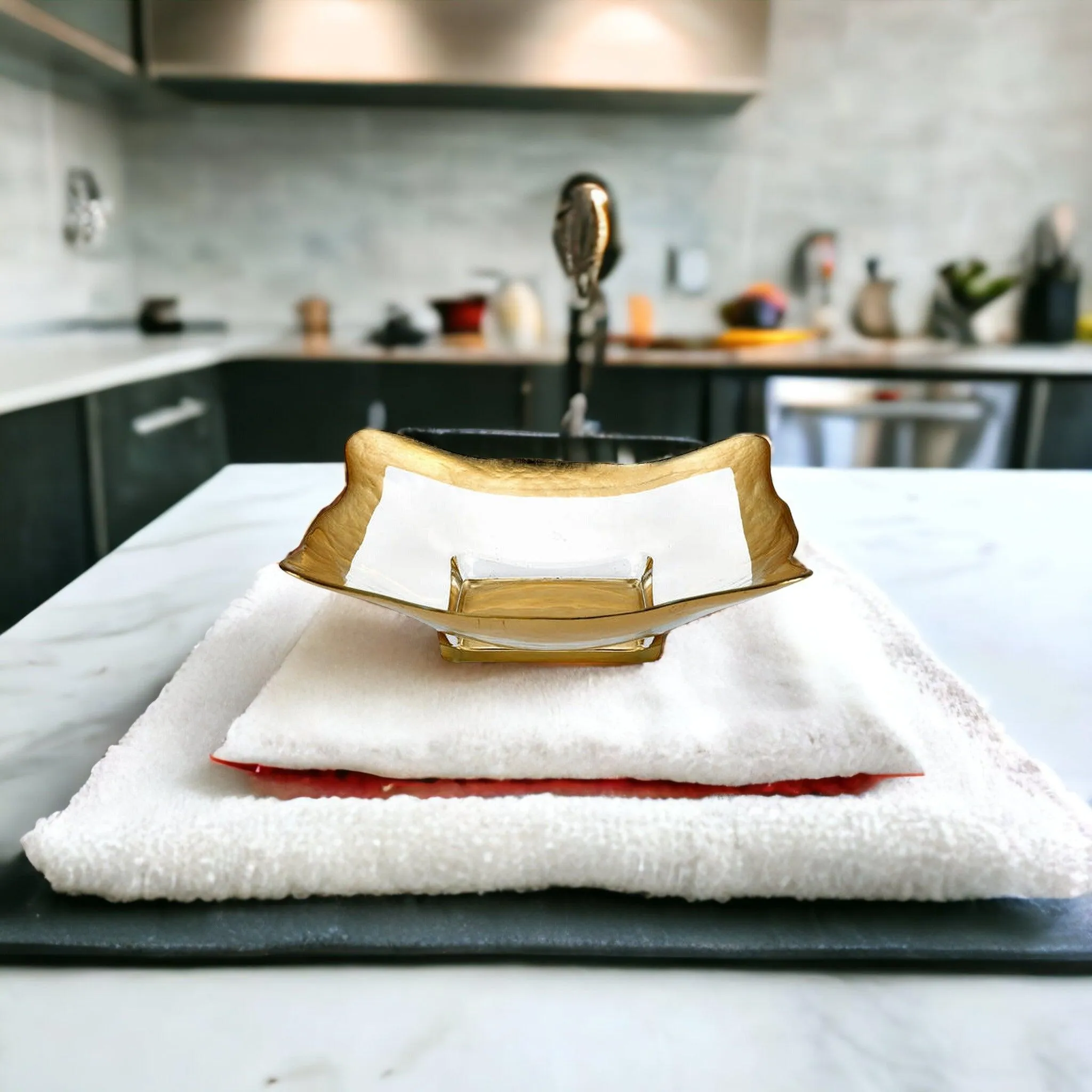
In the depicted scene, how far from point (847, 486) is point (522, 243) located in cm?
207

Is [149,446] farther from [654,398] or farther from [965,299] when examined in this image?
[965,299]

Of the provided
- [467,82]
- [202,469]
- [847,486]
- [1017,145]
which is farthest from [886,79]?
[847,486]

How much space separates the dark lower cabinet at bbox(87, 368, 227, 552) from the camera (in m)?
1.73

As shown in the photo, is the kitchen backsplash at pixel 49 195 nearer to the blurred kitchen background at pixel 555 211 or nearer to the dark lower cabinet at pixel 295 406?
the blurred kitchen background at pixel 555 211

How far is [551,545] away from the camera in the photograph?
51 centimetres

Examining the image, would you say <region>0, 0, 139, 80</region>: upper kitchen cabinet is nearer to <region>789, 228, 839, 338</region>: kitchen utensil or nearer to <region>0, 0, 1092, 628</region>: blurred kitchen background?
<region>0, 0, 1092, 628</region>: blurred kitchen background

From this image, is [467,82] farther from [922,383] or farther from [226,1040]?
[226,1040]

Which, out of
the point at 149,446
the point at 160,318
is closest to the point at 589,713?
the point at 149,446

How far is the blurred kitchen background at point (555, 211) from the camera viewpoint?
2.29 metres

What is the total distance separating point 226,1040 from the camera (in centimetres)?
26

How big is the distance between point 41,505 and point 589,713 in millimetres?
1433

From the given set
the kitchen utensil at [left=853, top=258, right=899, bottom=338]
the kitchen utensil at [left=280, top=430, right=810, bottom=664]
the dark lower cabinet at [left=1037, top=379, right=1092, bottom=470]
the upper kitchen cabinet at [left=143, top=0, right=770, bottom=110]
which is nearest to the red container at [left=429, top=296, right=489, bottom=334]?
the upper kitchen cabinet at [left=143, top=0, right=770, bottom=110]

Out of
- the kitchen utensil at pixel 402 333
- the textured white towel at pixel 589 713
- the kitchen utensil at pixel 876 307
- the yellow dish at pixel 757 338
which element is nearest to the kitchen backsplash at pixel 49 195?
the kitchen utensil at pixel 402 333

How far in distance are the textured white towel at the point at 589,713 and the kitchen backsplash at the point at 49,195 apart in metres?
2.22
